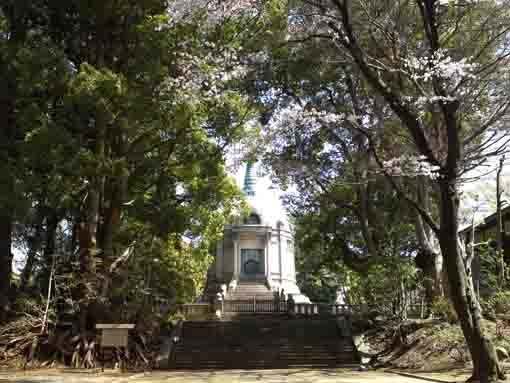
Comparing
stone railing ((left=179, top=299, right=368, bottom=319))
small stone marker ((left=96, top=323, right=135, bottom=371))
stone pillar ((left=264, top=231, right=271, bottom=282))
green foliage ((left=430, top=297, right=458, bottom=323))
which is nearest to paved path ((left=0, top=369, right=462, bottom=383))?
small stone marker ((left=96, top=323, right=135, bottom=371))

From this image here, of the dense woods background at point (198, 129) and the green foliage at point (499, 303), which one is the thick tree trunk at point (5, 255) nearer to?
the dense woods background at point (198, 129)

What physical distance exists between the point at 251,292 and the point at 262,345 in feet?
39.9

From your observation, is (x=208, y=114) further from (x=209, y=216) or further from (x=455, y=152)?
(x=455, y=152)

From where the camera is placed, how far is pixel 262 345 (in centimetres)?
1695

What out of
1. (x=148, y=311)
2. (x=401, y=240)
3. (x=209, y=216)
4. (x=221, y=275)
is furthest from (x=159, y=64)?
(x=221, y=275)

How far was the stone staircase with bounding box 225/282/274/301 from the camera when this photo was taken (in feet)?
92.9

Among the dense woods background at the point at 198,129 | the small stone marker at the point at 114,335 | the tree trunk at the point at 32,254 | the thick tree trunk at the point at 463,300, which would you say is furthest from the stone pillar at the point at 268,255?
the thick tree trunk at the point at 463,300

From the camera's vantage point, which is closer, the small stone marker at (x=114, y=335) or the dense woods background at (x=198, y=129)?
the dense woods background at (x=198, y=129)

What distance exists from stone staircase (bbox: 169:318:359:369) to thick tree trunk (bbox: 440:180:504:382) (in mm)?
6999

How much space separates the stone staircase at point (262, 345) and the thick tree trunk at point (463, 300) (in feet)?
23.0

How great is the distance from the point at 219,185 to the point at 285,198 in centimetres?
785

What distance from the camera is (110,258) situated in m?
15.2

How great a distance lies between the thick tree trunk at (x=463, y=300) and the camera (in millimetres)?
8500

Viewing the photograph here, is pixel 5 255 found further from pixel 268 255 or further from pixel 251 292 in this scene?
pixel 268 255
